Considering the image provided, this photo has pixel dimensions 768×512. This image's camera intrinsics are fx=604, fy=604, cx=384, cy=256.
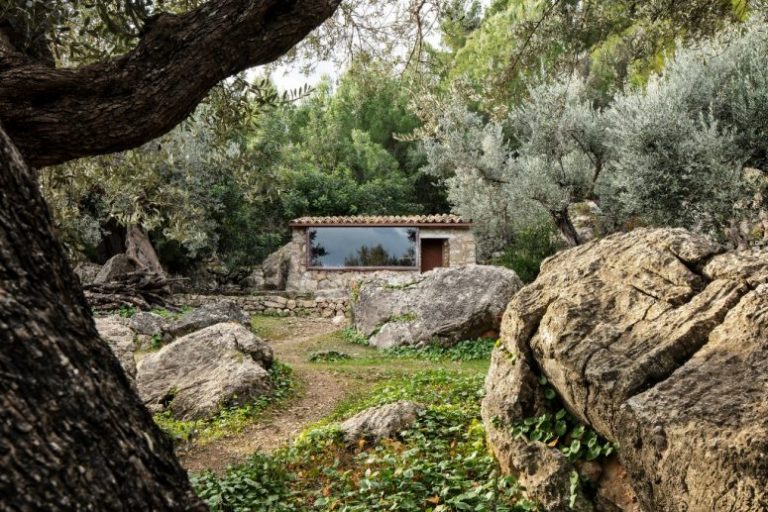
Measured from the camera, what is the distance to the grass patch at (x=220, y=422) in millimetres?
7878

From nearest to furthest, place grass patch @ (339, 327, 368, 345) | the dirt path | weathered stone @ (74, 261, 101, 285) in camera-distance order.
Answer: the dirt path
grass patch @ (339, 327, 368, 345)
weathered stone @ (74, 261, 101, 285)

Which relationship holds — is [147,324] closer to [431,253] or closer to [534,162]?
[534,162]

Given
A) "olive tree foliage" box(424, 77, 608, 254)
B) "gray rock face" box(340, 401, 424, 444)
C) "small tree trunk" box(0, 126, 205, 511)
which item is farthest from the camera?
"olive tree foliage" box(424, 77, 608, 254)

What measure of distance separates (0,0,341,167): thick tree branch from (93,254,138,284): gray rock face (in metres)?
17.9

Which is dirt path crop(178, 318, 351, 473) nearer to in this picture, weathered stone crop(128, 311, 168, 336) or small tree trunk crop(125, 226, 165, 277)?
weathered stone crop(128, 311, 168, 336)

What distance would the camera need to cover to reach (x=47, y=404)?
1.66 m

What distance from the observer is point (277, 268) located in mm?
26922

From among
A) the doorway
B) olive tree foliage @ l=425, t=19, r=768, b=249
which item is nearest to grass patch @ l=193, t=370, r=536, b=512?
olive tree foliage @ l=425, t=19, r=768, b=249

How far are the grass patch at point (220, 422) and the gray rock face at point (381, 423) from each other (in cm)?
205

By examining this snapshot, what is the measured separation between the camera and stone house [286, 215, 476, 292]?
2586 cm

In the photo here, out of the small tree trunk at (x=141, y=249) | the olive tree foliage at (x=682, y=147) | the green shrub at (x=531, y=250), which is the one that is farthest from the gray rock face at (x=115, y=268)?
the green shrub at (x=531, y=250)

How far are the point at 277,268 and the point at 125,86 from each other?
22883 mm

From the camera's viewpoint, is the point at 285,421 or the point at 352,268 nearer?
the point at 285,421

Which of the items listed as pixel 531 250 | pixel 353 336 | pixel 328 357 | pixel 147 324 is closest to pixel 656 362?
pixel 328 357
